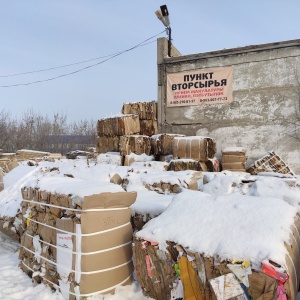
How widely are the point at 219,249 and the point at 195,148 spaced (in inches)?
269

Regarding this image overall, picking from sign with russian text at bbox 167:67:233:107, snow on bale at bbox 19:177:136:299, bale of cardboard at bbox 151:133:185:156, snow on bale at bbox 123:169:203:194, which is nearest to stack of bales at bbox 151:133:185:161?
bale of cardboard at bbox 151:133:185:156

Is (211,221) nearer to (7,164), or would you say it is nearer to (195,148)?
(195,148)

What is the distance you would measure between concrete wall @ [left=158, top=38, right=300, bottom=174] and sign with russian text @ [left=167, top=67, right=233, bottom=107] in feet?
0.71

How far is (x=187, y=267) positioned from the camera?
3.01m

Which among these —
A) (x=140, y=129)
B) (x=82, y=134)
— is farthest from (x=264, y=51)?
(x=82, y=134)

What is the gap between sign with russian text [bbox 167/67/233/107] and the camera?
1206cm

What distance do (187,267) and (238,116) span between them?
32.1ft

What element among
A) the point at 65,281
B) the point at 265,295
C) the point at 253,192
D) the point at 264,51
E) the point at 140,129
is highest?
the point at 264,51

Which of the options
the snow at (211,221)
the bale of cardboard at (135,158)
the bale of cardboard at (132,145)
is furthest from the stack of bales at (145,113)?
the snow at (211,221)

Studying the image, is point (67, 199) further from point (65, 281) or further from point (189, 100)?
point (189, 100)

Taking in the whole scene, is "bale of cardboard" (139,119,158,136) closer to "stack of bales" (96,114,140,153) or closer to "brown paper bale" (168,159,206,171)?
"stack of bales" (96,114,140,153)

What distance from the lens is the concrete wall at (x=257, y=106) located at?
11.1 m

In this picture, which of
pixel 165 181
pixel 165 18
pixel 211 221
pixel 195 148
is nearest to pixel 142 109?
pixel 195 148

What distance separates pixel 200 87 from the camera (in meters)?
12.5
